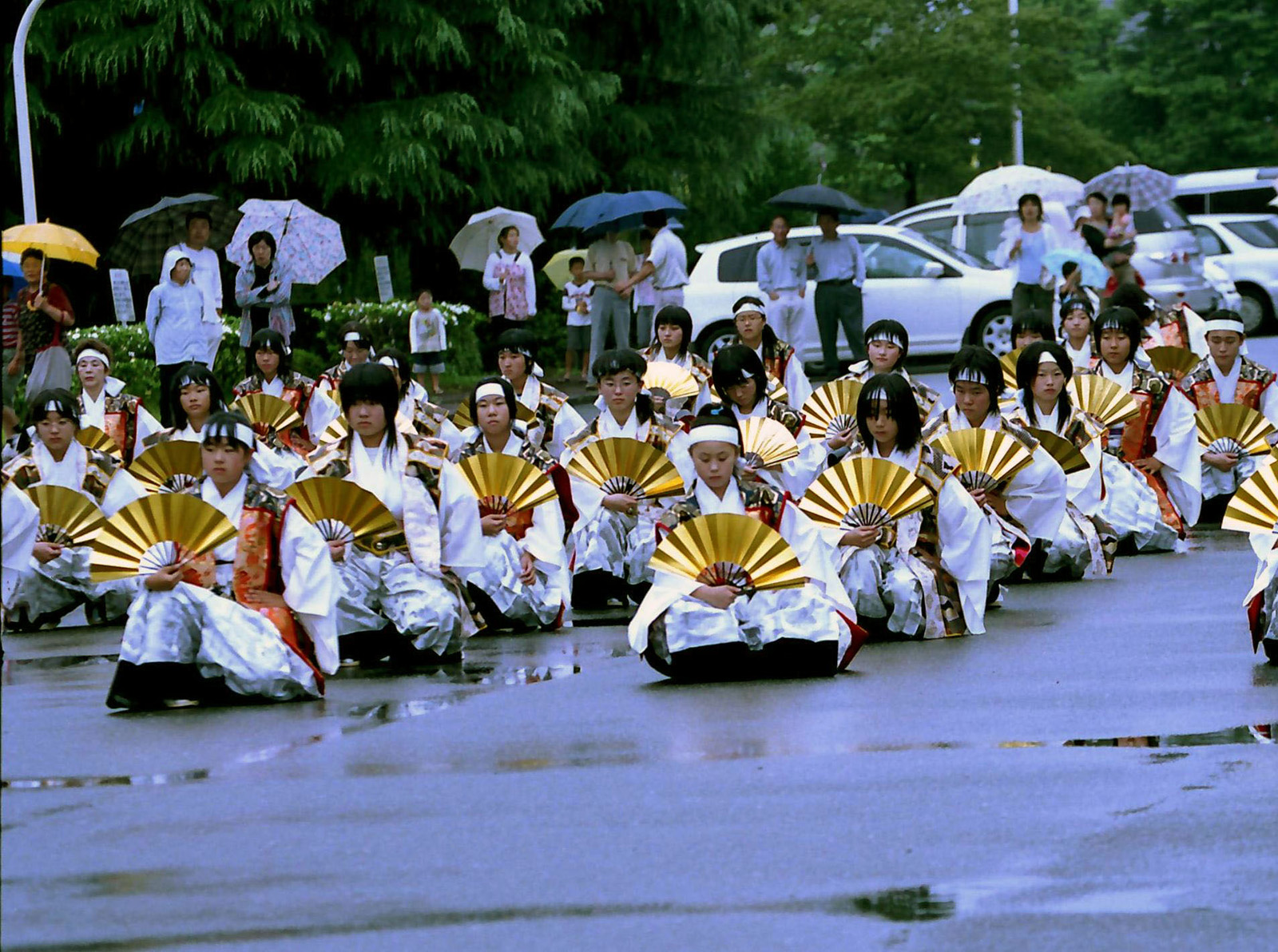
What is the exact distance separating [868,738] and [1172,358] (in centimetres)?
810

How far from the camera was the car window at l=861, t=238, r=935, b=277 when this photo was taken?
24.7 metres

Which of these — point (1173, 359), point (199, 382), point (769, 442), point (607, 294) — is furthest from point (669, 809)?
point (607, 294)

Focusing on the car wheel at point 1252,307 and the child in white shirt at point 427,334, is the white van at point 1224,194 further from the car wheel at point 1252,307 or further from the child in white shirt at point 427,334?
the child in white shirt at point 427,334

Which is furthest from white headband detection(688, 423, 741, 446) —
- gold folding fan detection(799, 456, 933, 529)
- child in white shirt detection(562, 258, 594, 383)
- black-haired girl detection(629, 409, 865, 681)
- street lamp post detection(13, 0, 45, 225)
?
child in white shirt detection(562, 258, 594, 383)

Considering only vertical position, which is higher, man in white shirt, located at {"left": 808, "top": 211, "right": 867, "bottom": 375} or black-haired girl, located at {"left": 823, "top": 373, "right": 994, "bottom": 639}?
man in white shirt, located at {"left": 808, "top": 211, "right": 867, "bottom": 375}

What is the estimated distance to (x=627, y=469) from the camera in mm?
11625

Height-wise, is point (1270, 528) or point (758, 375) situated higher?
point (758, 375)

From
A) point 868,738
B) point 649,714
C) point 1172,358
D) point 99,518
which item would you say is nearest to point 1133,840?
point 868,738

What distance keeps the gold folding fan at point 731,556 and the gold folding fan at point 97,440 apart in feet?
17.0

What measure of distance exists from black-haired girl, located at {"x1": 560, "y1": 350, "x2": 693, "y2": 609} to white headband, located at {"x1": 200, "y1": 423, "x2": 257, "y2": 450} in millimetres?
2844

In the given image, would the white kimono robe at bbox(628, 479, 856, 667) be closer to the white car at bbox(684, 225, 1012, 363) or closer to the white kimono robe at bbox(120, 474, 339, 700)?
the white kimono robe at bbox(120, 474, 339, 700)

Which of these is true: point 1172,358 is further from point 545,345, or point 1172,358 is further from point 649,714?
point 545,345

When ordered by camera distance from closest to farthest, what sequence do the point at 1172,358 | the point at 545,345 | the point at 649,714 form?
the point at 649,714 → the point at 1172,358 → the point at 545,345

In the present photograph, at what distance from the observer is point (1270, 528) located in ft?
30.3
